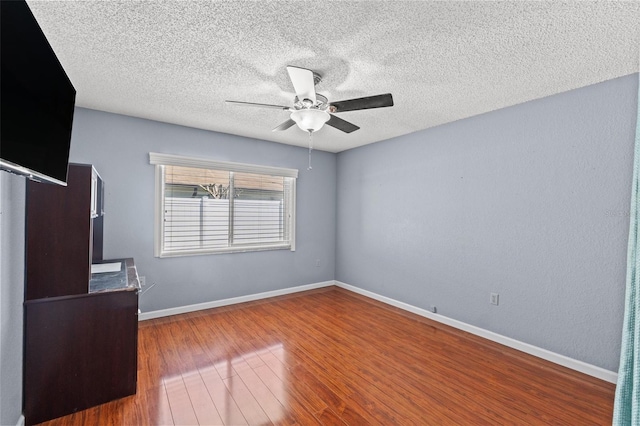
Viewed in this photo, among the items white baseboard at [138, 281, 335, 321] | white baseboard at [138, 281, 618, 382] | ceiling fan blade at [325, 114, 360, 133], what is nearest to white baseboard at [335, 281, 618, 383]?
white baseboard at [138, 281, 618, 382]

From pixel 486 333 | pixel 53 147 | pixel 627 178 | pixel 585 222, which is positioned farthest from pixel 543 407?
pixel 53 147

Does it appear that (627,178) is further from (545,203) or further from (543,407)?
(543,407)

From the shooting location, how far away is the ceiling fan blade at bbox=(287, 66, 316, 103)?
73.6 inches

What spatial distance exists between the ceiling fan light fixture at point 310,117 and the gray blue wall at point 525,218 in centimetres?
196

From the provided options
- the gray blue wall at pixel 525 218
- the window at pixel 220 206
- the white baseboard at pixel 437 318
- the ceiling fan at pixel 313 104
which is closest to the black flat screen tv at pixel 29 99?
the ceiling fan at pixel 313 104

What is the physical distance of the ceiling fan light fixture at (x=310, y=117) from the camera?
7.64 feet

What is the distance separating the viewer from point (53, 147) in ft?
4.36

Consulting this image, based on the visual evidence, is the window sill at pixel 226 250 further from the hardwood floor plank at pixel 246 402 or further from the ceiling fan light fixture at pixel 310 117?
the ceiling fan light fixture at pixel 310 117

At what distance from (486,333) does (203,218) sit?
369 cm

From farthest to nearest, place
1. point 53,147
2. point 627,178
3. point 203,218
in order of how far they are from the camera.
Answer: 1. point 203,218
2. point 627,178
3. point 53,147

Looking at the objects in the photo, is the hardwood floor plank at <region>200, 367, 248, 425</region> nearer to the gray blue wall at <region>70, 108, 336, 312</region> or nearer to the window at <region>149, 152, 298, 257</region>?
the gray blue wall at <region>70, 108, 336, 312</region>

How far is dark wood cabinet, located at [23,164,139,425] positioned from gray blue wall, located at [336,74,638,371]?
326cm

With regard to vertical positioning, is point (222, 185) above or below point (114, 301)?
above

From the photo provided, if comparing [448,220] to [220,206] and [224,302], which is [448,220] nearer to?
[220,206]
